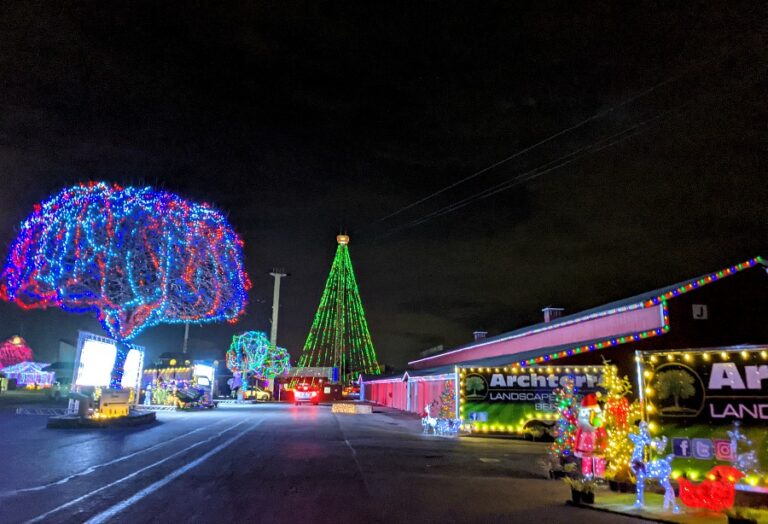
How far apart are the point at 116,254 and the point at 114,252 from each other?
0.34ft

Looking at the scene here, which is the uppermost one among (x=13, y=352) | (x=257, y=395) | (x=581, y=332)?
(x=13, y=352)

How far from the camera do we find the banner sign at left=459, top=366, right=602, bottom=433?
21828 mm

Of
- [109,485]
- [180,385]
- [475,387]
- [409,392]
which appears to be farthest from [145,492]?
[180,385]

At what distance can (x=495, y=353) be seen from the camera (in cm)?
3653

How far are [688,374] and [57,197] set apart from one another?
71.4 feet

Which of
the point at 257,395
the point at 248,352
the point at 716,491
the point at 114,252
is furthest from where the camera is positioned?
the point at 257,395

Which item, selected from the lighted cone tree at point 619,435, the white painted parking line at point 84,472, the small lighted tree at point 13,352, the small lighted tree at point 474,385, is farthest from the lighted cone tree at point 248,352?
the lighted cone tree at point 619,435

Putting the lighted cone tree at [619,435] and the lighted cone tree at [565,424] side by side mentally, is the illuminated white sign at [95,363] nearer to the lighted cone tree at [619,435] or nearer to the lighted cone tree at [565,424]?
the lighted cone tree at [565,424]

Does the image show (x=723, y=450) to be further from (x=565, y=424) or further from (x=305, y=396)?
(x=305, y=396)

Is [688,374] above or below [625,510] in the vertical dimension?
above

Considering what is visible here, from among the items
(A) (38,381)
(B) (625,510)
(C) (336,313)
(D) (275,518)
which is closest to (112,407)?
(D) (275,518)

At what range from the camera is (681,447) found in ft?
29.7

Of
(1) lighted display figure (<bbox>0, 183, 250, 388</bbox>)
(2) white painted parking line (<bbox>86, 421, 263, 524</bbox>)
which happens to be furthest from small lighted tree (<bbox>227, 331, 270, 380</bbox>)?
(2) white painted parking line (<bbox>86, 421, 263, 524</bbox>)

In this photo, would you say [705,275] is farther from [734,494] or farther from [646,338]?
[734,494]
